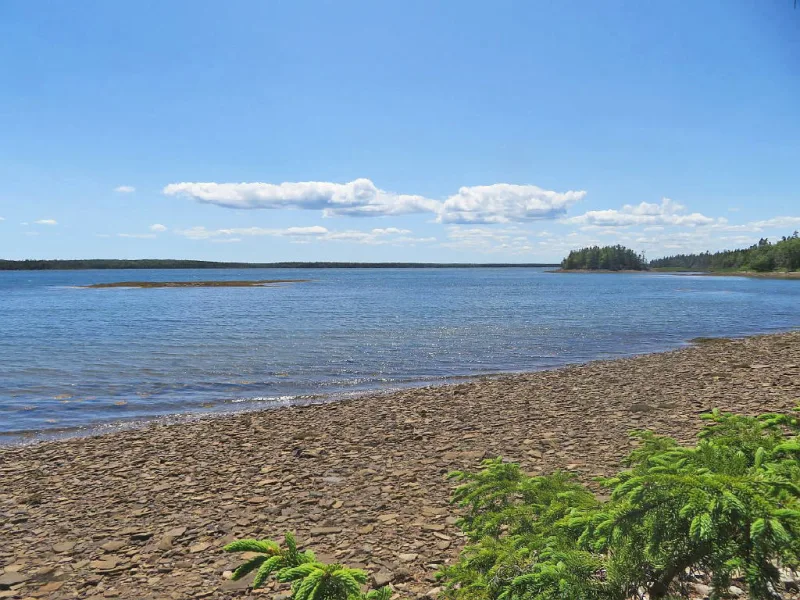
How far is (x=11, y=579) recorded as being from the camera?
6.55 metres

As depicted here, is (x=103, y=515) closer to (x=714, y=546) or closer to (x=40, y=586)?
(x=40, y=586)

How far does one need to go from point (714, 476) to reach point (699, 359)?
69.7 feet

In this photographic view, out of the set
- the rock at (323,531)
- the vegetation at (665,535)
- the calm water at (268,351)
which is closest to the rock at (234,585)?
the rock at (323,531)

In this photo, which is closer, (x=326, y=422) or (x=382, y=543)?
(x=382, y=543)

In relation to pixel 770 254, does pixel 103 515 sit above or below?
below

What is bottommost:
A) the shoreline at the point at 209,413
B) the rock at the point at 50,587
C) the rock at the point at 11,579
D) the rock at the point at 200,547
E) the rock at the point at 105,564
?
the shoreline at the point at 209,413

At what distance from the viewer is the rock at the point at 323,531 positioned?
735cm

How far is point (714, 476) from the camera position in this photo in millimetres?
3213

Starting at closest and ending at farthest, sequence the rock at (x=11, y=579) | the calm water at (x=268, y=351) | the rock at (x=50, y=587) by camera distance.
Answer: the rock at (x=50, y=587) → the rock at (x=11, y=579) → the calm water at (x=268, y=351)

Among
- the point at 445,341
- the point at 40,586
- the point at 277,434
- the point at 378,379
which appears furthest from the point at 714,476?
the point at 445,341

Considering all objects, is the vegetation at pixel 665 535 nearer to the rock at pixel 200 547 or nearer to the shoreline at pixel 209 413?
the rock at pixel 200 547

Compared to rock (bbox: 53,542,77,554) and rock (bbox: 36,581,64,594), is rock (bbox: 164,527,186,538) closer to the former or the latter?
rock (bbox: 53,542,77,554)

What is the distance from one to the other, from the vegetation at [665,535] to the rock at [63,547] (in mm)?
5815

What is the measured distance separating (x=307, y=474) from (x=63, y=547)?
3822 millimetres
